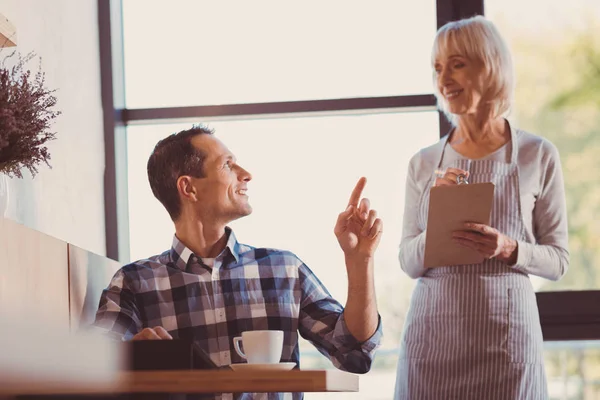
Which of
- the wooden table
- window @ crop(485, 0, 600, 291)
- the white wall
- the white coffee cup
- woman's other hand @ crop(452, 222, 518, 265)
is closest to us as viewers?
the wooden table

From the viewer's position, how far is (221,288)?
197 centimetres

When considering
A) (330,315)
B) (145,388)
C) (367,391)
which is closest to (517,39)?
(367,391)

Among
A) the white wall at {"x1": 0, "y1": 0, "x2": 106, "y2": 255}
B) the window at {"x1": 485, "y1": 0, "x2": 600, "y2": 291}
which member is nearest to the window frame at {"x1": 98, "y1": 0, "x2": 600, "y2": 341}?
the white wall at {"x1": 0, "y1": 0, "x2": 106, "y2": 255}

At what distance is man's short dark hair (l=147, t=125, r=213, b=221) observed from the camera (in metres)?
2.16

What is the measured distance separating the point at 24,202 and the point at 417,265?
3.61 feet

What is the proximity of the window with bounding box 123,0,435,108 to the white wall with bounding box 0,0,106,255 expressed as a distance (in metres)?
0.25

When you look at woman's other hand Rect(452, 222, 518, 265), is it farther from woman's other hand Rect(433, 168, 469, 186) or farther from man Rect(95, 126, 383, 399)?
man Rect(95, 126, 383, 399)

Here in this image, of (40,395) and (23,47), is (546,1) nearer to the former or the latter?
(23,47)

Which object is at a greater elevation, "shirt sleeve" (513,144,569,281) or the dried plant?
the dried plant

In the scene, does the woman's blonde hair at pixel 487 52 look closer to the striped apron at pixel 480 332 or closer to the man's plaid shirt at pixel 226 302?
the striped apron at pixel 480 332

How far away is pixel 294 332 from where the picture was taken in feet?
6.36

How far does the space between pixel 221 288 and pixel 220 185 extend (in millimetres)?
301

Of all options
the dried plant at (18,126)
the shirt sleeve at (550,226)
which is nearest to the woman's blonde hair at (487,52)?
the shirt sleeve at (550,226)

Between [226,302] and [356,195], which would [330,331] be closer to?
[226,302]
